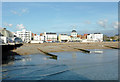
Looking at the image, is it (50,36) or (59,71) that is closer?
(59,71)

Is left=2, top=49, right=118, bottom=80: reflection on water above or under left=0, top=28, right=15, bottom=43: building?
under

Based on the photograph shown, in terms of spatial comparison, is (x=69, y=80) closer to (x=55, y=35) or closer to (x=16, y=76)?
(x=16, y=76)

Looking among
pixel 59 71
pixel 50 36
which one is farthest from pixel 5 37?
pixel 50 36

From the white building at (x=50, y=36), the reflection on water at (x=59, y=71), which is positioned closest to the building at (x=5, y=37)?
the reflection on water at (x=59, y=71)

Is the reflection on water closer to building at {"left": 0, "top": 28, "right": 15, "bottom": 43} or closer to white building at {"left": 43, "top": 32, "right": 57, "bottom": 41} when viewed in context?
building at {"left": 0, "top": 28, "right": 15, "bottom": 43}

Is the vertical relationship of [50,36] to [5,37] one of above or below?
above

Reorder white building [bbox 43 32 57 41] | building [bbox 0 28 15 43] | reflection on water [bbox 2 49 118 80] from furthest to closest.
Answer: white building [bbox 43 32 57 41]
building [bbox 0 28 15 43]
reflection on water [bbox 2 49 118 80]

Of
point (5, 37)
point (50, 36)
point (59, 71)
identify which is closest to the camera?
point (59, 71)

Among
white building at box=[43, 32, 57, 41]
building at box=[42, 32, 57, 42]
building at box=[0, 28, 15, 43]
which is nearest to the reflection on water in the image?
building at box=[0, 28, 15, 43]

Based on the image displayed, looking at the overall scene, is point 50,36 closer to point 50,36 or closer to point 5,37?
point 50,36

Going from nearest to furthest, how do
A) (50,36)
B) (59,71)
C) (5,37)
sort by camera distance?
(59,71), (5,37), (50,36)

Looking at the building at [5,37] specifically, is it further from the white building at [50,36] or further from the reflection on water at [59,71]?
the white building at [50,36]

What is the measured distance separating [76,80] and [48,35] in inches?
6878

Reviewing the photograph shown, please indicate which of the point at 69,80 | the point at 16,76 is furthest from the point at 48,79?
the point at 16,76
